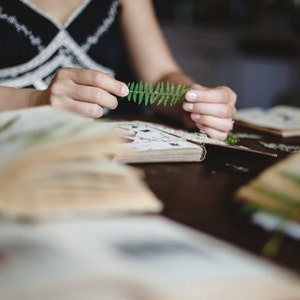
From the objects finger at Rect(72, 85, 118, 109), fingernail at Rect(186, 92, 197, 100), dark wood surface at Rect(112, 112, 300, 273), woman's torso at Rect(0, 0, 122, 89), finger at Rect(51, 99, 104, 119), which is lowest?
dark wood surface at Rect(112, 112, 300, 273)

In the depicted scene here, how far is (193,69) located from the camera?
4.38 m

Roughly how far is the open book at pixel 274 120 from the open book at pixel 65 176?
671mm

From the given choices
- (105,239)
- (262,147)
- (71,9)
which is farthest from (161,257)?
(71,9)

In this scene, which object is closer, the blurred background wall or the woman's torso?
the woman's torso

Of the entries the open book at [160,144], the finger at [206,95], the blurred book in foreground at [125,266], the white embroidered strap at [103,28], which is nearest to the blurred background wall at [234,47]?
the white embroidered strap at [103,28]

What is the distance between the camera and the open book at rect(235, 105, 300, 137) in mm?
1230

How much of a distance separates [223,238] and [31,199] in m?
0.20

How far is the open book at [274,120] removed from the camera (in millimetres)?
1230

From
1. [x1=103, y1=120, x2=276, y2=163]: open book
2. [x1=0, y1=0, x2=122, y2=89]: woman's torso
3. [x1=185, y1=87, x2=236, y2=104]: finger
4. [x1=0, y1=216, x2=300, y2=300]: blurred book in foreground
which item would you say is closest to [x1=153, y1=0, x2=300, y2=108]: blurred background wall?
[x1=0, y1=0, x2=122, y2=89]: woman's torso

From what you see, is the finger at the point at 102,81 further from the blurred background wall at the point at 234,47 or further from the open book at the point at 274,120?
the blurred background wall at the point at 234,47

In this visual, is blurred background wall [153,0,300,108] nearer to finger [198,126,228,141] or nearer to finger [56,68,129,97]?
finger [198,126,228,141]

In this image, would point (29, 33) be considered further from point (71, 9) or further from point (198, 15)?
point (198, 15)

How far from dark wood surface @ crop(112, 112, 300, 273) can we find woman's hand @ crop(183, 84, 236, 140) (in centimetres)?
7

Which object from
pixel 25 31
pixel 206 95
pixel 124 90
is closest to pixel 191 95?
pixel 206 95
